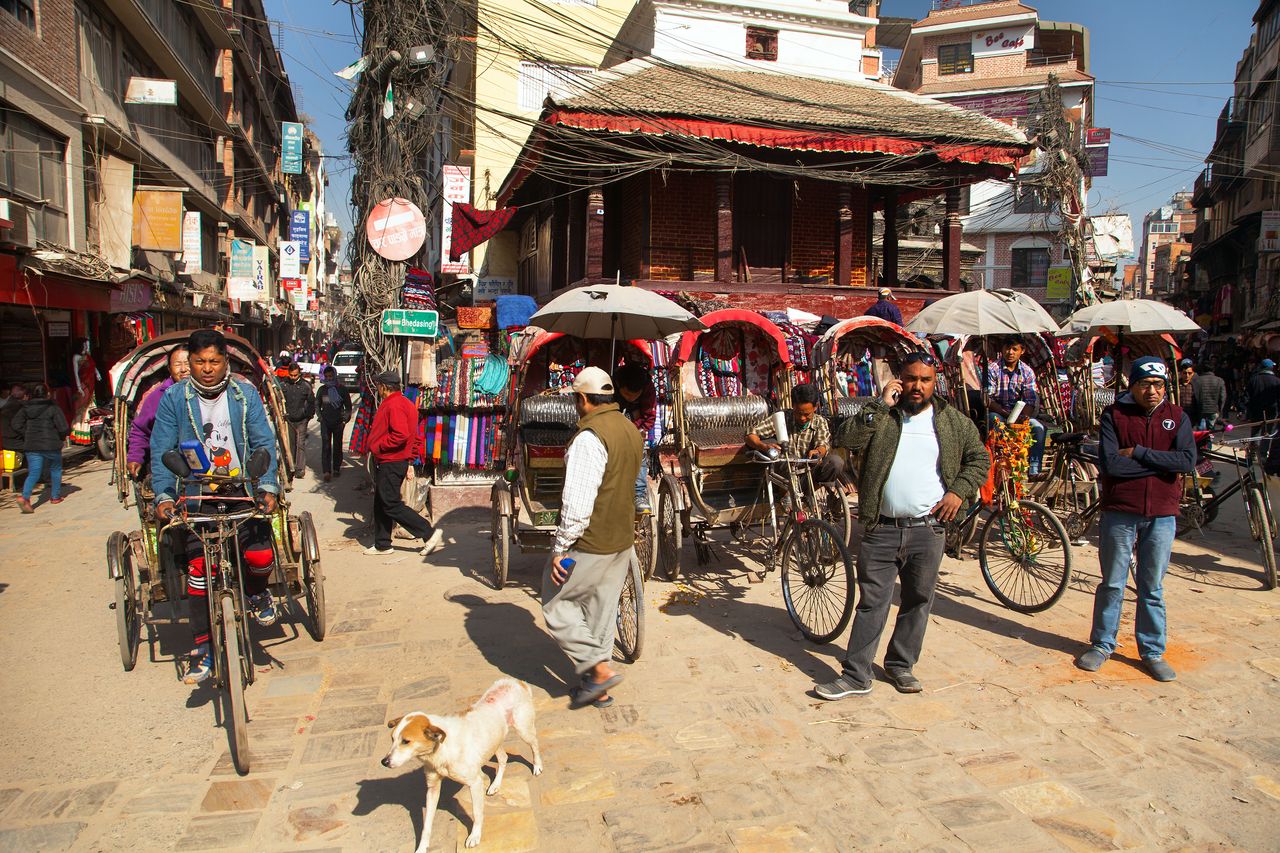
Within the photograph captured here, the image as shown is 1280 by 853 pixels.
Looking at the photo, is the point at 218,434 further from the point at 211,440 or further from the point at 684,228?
the point at 684,228

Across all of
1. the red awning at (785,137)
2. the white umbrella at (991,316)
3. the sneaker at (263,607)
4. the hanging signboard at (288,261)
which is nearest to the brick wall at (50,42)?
the red awning at (785,137)

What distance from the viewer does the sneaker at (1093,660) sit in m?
5.24

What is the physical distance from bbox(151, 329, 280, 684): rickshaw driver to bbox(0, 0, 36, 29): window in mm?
14120

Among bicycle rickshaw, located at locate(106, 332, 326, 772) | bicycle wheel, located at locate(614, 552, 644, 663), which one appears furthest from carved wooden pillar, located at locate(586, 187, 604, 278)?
bicycle wheel, located at locate(614, 552, 644, 663)

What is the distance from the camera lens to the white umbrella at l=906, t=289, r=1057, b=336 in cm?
853

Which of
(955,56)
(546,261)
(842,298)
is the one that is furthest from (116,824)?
(955,56)

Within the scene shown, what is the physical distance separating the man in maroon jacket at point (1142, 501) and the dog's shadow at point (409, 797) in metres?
4.07

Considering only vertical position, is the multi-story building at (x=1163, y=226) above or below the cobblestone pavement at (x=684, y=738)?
above

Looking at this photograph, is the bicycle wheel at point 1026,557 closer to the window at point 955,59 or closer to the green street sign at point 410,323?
the green street sign at point 410,323

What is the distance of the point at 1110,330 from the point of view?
35.7ft

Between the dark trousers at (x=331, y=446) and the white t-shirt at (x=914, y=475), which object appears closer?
the white t-shirt at (x=914, y=475)

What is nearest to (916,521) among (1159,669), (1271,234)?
(1159,669)

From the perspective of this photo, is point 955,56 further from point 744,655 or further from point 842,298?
point 744,655

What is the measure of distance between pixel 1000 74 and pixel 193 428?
50862mm
